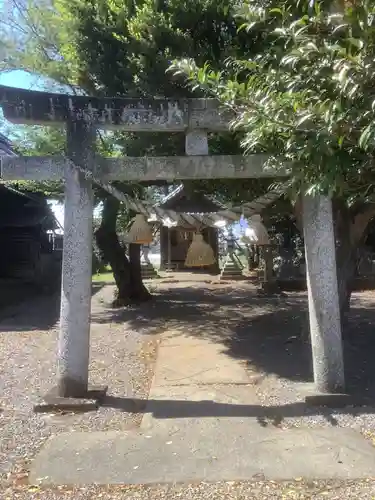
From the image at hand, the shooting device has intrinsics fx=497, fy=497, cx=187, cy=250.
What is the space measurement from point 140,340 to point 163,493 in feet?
19.8

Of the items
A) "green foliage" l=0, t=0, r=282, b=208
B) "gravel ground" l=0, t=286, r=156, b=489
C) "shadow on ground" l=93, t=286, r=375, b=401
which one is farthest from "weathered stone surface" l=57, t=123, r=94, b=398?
"shadow on ground" l=93, t=286, r=375, b=401

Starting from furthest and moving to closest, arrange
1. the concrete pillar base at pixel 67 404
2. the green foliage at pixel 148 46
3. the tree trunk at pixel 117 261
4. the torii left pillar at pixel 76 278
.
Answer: the tree trunk at pixel 117 261 → the green foliage at pixel 148 46 → the torii left pillar at pixel 76 278 → the concrete pillar base at pixel 67 404

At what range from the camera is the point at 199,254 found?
20.7 ft

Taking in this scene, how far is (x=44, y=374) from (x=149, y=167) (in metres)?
3.51

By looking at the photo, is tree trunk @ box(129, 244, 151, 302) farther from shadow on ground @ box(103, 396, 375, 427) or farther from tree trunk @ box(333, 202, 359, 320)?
shadow on ground @ box(103, 396, 375, 427)

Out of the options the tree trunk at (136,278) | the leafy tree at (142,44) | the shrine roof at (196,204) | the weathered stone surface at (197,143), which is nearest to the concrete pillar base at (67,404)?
the weathered stone surface at (197,143)

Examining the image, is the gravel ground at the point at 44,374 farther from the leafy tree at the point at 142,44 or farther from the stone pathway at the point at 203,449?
the leafy tree at the point at 142,44

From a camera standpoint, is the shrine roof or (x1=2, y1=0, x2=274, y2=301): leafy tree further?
the shrine roof

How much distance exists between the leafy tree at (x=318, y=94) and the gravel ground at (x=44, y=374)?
11.1 ft

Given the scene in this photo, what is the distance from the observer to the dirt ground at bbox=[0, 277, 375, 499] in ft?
16.3

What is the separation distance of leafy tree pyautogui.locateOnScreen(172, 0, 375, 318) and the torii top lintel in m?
1.69

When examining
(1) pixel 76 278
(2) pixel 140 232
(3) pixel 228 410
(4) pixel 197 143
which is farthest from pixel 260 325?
(1) pixel 76 278

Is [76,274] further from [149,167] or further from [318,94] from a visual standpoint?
[318,94]

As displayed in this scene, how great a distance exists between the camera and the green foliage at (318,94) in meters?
2.67
